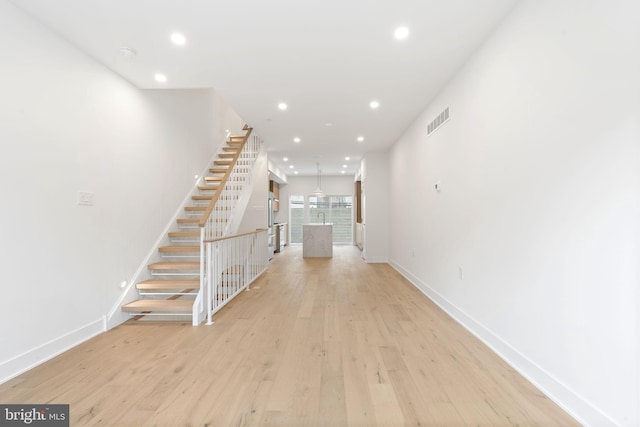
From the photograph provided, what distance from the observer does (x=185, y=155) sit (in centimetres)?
491

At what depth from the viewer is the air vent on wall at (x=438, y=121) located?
3461mm

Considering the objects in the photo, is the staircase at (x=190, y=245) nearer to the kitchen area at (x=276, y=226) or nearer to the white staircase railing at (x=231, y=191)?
the white staircase railing at (x=231, y=191)

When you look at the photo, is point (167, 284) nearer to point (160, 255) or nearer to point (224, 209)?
point (160, 255)

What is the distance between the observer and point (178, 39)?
2.60 m

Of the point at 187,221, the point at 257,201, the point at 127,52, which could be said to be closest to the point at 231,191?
the point at 187,221

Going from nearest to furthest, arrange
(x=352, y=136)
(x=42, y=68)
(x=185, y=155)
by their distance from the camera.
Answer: (x=42, y=68) → (x=185, y=155) → (x=352, y=136)

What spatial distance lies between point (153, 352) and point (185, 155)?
11.2 ft

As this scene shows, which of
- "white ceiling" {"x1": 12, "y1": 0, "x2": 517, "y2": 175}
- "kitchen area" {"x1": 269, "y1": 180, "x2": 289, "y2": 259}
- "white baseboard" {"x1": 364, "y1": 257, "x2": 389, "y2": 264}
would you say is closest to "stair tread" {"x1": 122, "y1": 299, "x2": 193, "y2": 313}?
"white ceiling" {"x1": 12, "y1": 0, "x2": 517, "y2": 175}

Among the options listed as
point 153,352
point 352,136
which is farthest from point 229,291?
point 352,136

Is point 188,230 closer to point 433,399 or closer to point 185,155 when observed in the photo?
point 185,155

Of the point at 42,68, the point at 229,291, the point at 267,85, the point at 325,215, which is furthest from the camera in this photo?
the point at 325,215

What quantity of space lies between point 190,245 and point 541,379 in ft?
14.0

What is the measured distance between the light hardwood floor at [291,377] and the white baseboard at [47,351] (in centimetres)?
8

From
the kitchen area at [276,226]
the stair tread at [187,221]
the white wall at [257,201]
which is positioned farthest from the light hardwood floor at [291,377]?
the kitchen area at [276,226]
